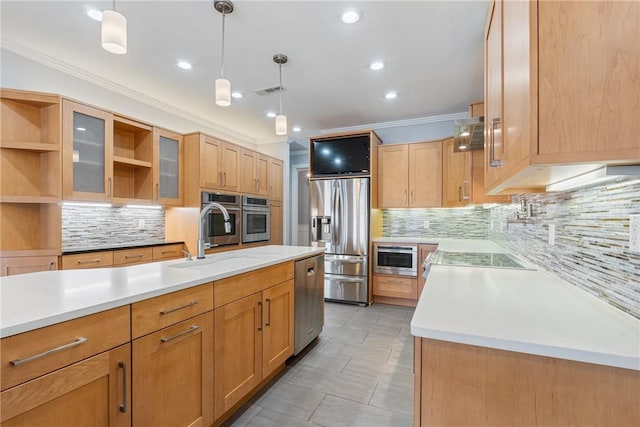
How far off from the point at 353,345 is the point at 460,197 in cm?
241

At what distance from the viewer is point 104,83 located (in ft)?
10.6

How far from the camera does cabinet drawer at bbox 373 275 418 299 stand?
3.96 m

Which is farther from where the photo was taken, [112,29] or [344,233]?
[344,233]

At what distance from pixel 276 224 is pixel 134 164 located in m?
2.45

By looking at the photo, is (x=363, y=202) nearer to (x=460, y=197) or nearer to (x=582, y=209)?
(x=460, y=197)

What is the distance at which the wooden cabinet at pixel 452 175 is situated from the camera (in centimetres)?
389

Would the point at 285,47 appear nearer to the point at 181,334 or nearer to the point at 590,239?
the point at 181,334

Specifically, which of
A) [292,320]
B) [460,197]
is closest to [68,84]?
[292,320]

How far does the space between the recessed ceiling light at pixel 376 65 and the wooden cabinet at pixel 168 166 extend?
2.57 meters

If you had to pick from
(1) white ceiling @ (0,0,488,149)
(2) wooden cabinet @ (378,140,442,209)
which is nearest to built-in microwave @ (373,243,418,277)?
(2) wooden cabinet @ (378,140,442,209)

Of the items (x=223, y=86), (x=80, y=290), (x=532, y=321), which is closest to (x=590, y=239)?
(x=532, y=321)

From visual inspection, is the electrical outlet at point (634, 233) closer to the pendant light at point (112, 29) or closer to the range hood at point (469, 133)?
the range hood at point (469, 133)

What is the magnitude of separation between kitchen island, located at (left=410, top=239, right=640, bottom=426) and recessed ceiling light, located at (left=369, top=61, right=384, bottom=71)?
2571 mm

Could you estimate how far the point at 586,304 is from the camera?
1023mm
